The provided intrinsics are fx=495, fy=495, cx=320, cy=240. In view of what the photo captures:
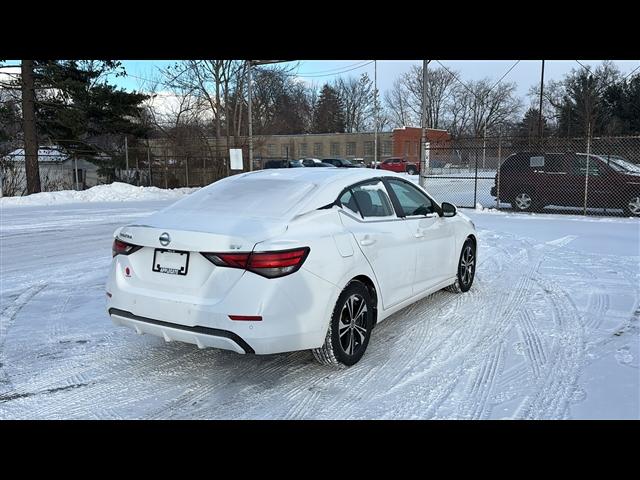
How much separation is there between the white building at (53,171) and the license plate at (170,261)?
21982mm

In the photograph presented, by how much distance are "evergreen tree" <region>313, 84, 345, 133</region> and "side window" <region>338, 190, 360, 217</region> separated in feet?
298

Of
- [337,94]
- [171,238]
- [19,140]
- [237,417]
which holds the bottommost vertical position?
[237,417]

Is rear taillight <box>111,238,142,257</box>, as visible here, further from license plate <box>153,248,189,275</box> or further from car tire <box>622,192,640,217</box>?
car tire <box>622,192,640,217</box>

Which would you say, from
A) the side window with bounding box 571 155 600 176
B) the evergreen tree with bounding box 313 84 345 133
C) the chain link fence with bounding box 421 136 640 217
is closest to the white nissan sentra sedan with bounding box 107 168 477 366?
the chain link fence with bounding box 421 136 640 217

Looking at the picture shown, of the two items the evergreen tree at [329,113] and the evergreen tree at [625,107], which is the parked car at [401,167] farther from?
the evergreen tree at [329,113]

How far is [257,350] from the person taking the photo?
11.3 ft

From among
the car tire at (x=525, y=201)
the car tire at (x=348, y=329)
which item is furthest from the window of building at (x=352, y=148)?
the car tire at (x=348, y=329)

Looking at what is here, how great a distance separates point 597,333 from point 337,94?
94.7 metres

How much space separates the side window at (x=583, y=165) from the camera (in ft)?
47.5

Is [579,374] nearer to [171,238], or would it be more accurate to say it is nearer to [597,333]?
[597,333]

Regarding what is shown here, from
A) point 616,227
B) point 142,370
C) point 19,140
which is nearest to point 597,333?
point 142,370

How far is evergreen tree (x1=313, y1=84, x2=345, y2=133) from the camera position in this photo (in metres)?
93.6

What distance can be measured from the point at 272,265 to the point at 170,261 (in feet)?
2.62

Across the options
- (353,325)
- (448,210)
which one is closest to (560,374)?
(353,325)
